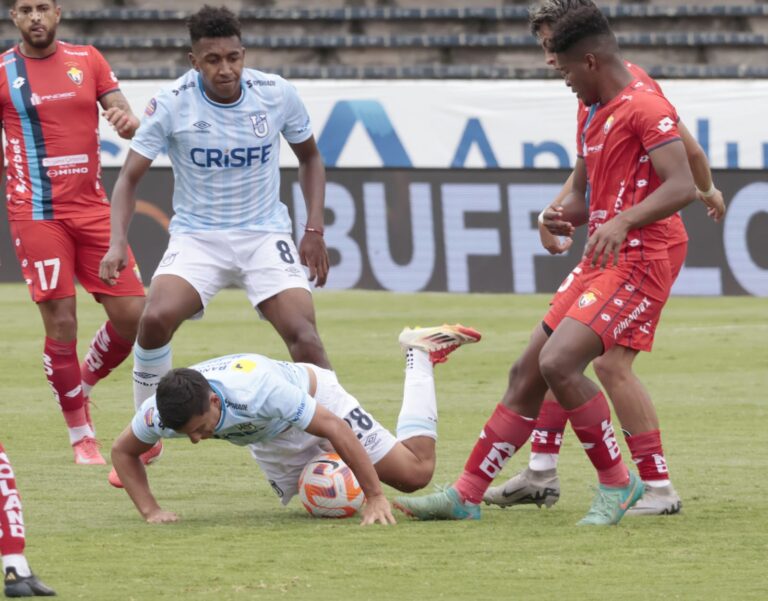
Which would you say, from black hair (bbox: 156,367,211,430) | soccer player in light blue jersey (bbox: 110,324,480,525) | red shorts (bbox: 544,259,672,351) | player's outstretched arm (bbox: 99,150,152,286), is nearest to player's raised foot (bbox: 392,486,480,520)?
soccer player in light blue jersey (bbox: 110,324,480,525)

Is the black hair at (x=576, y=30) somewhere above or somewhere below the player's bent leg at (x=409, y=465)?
above

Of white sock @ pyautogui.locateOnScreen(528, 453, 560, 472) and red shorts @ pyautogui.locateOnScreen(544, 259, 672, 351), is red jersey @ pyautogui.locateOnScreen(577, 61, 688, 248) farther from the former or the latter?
white sock @ pyautogui.locateOnScreen(528, 453, 560, 472)

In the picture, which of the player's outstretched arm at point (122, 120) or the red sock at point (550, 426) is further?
the player's outstretched arm at point (122, 120)

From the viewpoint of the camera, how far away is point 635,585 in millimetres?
5258

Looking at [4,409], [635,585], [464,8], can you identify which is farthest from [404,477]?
[464,8]

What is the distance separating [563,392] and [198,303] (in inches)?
83.8

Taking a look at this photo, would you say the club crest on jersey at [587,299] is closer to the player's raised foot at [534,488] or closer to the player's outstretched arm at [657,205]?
the player's outstretched arm at [657,205]

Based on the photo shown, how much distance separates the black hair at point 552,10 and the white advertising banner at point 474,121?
1059 centimetres

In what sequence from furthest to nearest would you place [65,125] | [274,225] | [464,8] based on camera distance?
[464,8], [65,125], [274,225]

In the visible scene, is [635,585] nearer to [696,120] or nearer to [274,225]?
[274,225]

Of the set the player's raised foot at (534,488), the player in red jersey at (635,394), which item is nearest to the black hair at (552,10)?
the player in red jersey at (635,394)

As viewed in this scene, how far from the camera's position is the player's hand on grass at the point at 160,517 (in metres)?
6.53

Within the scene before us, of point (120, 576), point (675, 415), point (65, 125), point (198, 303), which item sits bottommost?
point (675, 415)

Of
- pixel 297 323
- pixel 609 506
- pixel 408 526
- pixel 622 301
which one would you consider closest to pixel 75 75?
pixel 297 323
